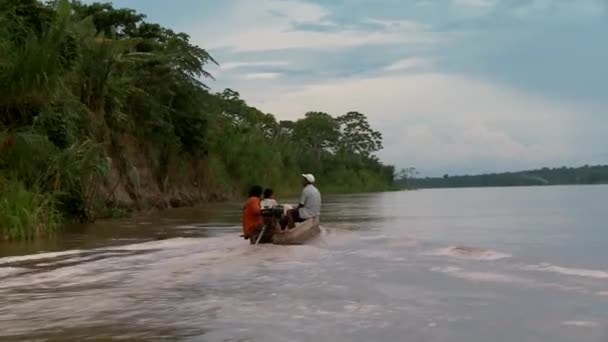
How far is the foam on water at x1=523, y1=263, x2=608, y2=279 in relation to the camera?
9766 millimetres

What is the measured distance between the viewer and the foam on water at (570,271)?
32.0ft

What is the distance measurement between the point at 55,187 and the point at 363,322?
11.5m

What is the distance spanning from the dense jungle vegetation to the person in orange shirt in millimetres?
4139

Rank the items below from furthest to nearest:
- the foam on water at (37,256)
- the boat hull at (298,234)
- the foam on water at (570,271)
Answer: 1. the boat hull at (298,234)
2. the foam on water at (37,256)
3. the foam on water at (570,271)

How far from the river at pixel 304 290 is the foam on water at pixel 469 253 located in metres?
0.02

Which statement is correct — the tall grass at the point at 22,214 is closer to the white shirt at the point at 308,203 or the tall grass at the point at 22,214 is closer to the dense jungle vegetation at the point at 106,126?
the dense jungle vegetation at the point at 106,126

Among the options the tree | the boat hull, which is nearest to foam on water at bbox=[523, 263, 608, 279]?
the boat hull

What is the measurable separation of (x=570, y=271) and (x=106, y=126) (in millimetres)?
16484

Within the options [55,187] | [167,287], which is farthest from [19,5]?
[167,287]

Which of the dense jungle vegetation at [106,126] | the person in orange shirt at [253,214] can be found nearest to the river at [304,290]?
the person in orange shirt at [253,214]

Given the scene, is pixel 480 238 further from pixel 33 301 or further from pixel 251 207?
pixel 33 301

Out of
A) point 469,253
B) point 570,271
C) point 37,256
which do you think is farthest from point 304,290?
point 37,256

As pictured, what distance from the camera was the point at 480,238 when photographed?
16219 millimetres

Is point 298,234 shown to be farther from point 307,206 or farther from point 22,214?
point 22,214
